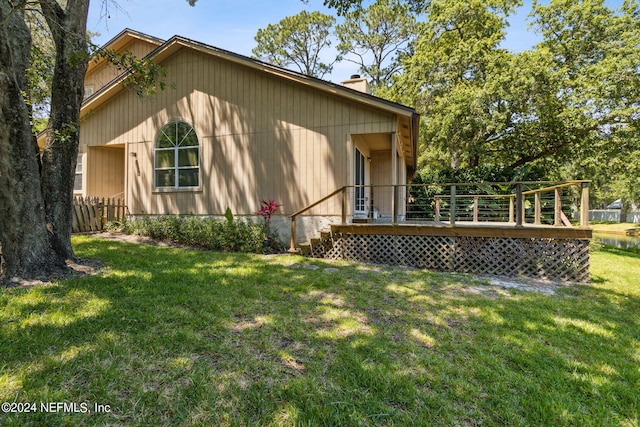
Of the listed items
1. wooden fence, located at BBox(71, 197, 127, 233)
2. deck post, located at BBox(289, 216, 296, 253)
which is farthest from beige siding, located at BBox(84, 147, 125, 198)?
deck post, located at BBox(289, 216, 296, 253)

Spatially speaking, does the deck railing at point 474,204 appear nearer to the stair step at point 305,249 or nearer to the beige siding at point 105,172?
the stair step at point 305,249

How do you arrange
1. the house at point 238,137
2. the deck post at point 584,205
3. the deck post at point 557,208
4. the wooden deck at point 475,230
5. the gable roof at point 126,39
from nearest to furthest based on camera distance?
the deck post at point 584,205 → the wooden deck at point 475,230 → the deck post at point 557,208 → the house at point 238,137 → the gable roof at point 126,39

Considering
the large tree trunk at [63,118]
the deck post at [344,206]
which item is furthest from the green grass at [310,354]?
the deck post at [344,206]

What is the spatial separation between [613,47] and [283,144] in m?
16.6

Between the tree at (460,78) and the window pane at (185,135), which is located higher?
the tree at (460,78)

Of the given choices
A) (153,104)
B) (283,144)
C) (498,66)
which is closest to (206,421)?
(283,144)

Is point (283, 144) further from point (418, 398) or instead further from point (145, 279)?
point (418, 398)

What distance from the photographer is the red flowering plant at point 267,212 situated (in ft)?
27.8

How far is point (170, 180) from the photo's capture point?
10.0m

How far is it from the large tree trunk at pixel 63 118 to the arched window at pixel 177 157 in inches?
170

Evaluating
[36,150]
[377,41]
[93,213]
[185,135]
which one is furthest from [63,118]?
[377,41]

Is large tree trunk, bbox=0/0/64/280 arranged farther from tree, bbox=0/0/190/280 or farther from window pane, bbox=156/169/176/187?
window pane, bbox=156/169/176/187

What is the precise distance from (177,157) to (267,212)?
384cm

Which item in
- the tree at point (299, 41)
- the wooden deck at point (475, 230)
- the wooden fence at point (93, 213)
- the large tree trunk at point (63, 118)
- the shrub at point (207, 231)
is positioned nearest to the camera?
the large tree trunk at point (63, 118)
